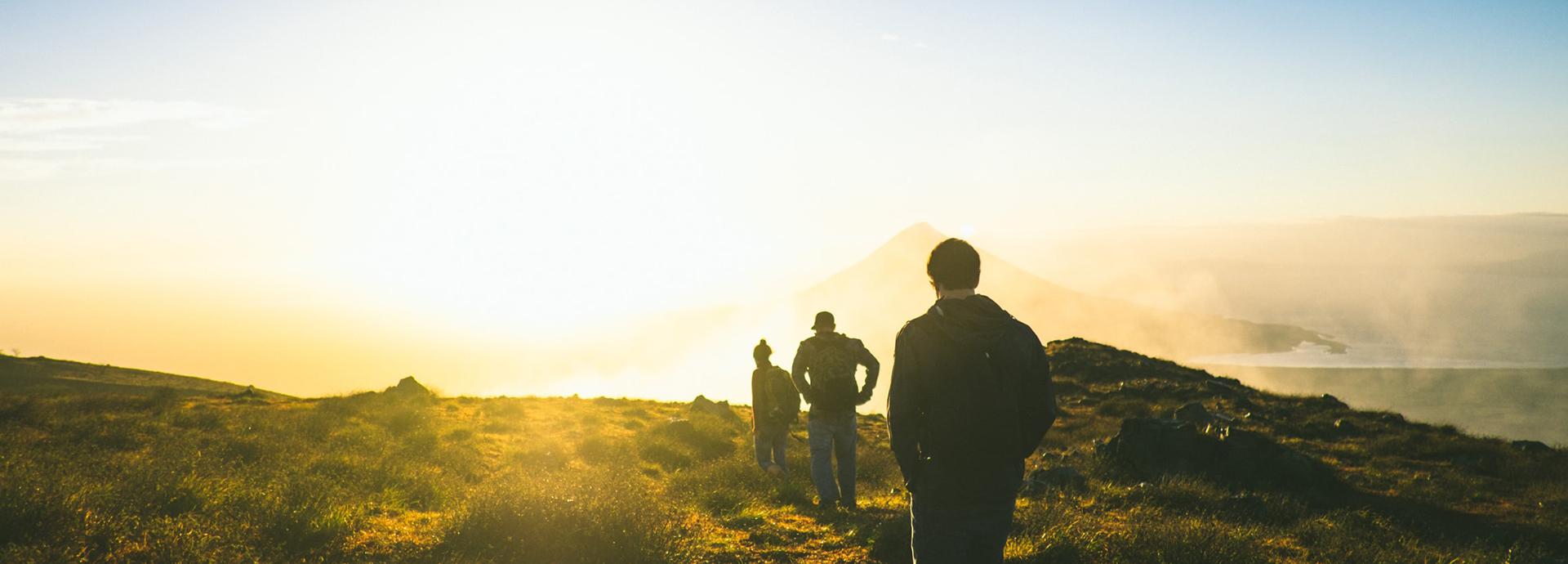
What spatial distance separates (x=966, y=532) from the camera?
Answer: 337 centimetres

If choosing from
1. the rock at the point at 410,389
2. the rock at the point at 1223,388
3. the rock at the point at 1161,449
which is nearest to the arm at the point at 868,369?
the rock at the point at 1161,449

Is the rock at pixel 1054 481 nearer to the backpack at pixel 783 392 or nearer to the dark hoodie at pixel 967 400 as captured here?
the backpack at pixel 783 392

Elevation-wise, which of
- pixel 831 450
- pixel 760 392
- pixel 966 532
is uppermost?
pixel 760 392

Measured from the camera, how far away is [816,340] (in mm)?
8375

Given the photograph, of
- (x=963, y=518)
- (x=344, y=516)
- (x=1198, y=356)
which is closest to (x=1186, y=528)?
(x=963, y=518)

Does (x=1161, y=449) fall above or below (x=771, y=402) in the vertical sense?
below

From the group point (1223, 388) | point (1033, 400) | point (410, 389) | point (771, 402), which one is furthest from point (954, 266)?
point (1223, 388)

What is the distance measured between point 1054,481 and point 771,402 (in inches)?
183

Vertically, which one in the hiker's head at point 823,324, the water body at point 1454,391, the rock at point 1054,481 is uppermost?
the hiker's head at point 823,324

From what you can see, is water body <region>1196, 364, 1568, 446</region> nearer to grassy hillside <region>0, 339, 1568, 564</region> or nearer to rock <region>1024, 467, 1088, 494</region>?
grassy hillside <region>0, 339, 1568, 564</region>

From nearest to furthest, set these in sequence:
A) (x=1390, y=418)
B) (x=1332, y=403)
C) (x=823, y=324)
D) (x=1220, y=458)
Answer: (x=823, y=324)
(x=1220, y=458)
(x=1390, y=418)
(x=1332, y=403)

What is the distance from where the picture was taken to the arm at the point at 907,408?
3451mm

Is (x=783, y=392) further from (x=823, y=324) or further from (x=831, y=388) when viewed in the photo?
(x=831, y=388)

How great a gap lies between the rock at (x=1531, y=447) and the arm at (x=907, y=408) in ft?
72.3
